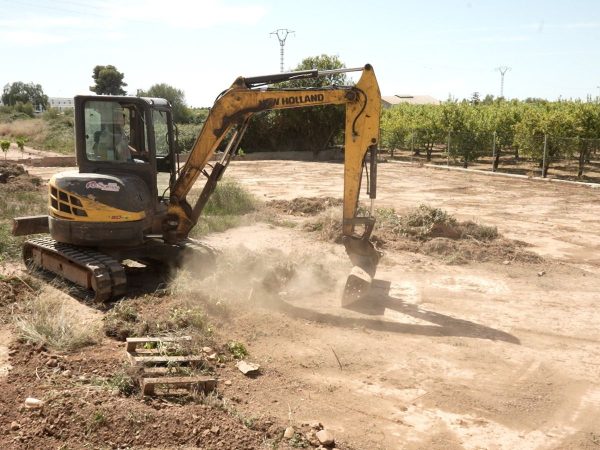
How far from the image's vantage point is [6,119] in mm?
55469

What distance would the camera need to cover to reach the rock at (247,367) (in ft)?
20.5

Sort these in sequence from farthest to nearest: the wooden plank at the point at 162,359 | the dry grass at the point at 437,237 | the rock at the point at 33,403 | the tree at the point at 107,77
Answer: the tree at the point at 107,77
the dry grass at the point at 437,237
the wooden plank at the point at 162,359
the rock at the point at 33,403

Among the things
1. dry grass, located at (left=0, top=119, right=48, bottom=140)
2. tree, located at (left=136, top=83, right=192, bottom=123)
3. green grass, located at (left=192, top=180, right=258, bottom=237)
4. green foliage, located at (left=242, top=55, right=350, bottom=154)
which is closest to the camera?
green grass, located at (left=192, top=180, right=258, bottom=237)

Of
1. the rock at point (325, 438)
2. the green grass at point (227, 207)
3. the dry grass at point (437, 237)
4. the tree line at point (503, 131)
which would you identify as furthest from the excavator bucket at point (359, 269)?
the tree line at point (503, 131)

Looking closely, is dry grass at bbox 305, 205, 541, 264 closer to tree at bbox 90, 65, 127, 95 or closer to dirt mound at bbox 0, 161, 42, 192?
dirt mound at bbox 0, 161, 42, 192

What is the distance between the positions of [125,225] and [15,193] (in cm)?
962

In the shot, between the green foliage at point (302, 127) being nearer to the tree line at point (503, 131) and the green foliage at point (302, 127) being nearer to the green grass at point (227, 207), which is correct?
the tree line at point (503, 131)

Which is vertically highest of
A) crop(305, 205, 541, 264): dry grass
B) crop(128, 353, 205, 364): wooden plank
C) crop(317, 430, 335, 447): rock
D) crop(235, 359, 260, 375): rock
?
crop(305, 205, 541, 264): dry grass

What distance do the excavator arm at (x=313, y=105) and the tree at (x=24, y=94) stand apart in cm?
9116

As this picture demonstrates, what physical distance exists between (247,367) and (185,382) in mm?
818

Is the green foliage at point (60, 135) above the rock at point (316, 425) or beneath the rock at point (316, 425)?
above

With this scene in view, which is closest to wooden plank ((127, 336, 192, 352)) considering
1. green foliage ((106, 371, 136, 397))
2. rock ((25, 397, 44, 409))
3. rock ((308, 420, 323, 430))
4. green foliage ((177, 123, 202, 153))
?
green foliage ((106, 371, 136, 397))

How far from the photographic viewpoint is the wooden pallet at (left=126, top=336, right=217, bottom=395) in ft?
18.5

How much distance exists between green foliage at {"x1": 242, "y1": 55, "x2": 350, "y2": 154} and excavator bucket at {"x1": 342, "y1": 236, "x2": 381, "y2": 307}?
2673 centimetres
